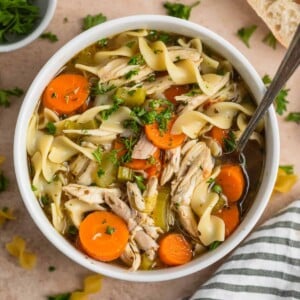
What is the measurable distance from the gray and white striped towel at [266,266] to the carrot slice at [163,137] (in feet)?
1.87

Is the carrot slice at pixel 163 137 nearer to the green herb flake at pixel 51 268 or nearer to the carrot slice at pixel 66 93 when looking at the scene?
the carrot slice at pixel 66 93

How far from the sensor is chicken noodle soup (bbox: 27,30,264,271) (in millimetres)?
2949

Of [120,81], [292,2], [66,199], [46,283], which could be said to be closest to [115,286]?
[46,283]

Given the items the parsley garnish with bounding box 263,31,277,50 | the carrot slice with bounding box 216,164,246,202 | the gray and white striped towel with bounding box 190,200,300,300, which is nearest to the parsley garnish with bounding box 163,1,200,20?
the parsley garnish with bounding box 263,31,277,50

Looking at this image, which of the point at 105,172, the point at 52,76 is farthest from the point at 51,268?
the point at 52,76

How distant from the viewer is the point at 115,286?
3252mm

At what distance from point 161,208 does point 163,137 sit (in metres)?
0.29

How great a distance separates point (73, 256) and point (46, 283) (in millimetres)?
401

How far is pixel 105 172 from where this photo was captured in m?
2.97

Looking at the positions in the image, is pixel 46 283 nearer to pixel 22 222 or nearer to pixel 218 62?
pixel 22 222

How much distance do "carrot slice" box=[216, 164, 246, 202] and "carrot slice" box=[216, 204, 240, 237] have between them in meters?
0.04

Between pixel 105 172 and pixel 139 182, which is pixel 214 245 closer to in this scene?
pixel 139 182

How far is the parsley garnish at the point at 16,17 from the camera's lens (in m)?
3.14

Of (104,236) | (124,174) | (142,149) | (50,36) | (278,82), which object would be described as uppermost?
(278,82)
